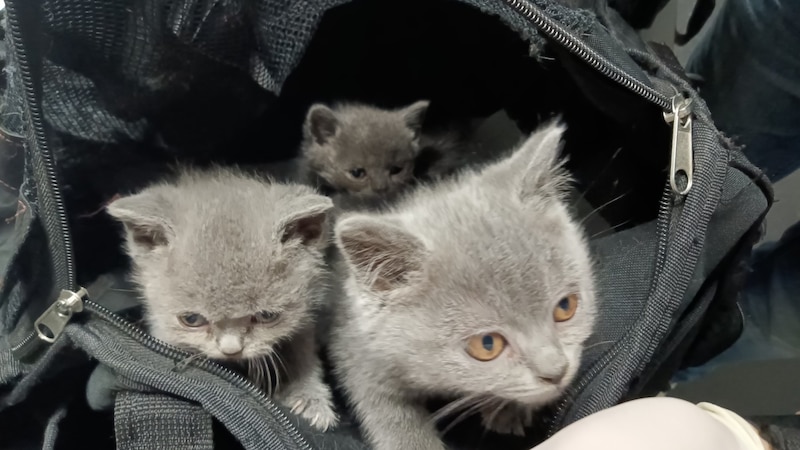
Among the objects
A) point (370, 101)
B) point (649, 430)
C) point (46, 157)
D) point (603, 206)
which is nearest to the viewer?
point (649, 430)

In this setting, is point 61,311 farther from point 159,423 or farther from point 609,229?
point 609,229

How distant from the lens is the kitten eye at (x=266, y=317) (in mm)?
945

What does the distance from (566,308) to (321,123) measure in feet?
2.35

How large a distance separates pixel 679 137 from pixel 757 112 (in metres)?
0.51

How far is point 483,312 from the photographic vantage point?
82cm

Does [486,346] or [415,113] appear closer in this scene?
[486,346]

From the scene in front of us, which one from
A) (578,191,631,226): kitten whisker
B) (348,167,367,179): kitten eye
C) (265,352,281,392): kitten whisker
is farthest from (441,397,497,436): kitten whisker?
(348,167,367,179): kitten eye

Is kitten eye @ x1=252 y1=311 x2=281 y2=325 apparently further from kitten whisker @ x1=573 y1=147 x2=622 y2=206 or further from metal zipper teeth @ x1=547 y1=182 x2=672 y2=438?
kitten whisker @ x1=573 y1=147 x2=622 y2=206

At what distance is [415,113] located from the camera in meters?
1.38

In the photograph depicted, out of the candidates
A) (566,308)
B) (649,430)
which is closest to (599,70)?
(566,308)

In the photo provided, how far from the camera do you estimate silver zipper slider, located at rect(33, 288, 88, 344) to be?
82 cm

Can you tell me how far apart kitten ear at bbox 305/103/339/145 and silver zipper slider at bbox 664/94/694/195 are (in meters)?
0.69

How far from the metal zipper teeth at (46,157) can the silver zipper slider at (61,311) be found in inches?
0.6

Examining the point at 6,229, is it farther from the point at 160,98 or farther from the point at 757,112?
the point at 757,112
